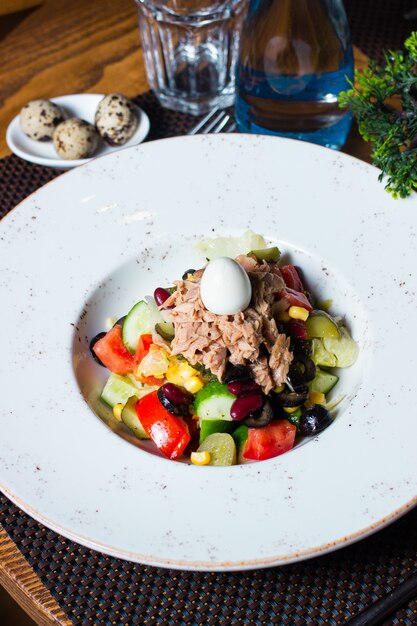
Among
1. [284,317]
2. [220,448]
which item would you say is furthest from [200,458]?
[284,317]

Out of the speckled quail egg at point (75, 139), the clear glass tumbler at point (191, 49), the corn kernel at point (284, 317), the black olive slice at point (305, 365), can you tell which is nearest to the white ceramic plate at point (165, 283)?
the black olive slice at point (305, 365)

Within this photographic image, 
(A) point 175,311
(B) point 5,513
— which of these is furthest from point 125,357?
(B) point 5,513

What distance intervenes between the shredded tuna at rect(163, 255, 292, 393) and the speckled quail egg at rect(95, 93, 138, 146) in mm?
1238

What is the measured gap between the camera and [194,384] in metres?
2.34

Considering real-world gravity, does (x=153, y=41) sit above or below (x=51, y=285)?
above

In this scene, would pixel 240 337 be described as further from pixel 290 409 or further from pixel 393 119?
pixel 393 119

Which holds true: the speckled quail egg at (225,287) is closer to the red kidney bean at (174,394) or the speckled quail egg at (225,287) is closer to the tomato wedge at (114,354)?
the red kidney bean at (174,394)

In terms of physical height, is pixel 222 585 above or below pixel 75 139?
below

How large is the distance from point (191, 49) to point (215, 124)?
0.41 meters

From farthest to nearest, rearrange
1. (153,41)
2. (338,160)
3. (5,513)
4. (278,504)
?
(153,41) → (338,160) → (5,513) → (278,504)

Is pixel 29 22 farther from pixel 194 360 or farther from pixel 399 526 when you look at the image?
pixel 399 526

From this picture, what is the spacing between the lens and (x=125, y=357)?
256 cm

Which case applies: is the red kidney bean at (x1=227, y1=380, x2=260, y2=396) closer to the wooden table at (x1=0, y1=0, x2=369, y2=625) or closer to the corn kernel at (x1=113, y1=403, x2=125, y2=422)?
the corn kernel at (x1=113, y1=403, x2=125, y2=422)

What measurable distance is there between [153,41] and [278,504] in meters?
2.41
